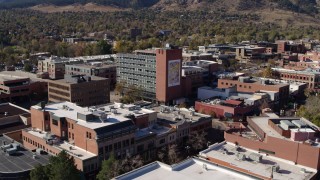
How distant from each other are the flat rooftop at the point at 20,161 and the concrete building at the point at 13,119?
1093 cm

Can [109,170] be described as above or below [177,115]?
below

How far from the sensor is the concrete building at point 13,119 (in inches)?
2229

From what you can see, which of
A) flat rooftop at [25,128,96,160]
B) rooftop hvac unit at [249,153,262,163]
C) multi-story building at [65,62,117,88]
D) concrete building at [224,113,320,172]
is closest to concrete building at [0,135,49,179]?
flat rooftop at [25,128,96,160]

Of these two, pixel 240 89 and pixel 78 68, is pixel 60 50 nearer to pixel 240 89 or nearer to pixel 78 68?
pixel 78 68

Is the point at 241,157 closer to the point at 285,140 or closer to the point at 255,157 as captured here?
the point at 255,157

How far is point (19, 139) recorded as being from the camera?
54.2 metres

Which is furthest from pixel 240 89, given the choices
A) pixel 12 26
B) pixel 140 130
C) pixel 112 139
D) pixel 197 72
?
pixel 12 26

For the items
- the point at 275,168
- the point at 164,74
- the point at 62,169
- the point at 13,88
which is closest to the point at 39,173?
the point at 62,169

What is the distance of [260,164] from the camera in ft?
130

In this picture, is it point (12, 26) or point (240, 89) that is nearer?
point (240, 89)

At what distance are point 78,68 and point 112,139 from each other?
5023cm

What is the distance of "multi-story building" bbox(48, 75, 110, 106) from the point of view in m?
70.6

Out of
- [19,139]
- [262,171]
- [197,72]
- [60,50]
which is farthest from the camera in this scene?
[60,50]

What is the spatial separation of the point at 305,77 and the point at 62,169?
231ft
